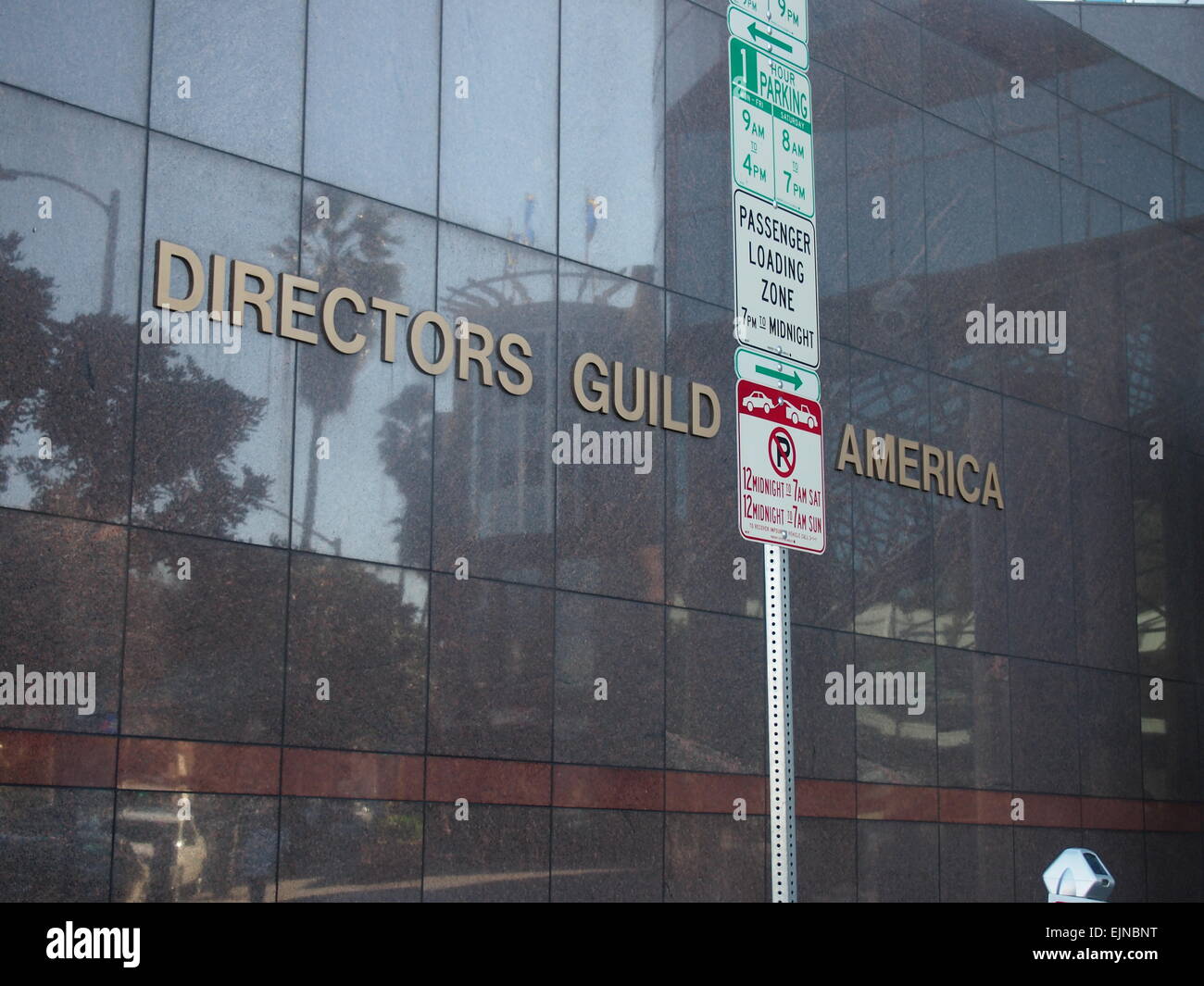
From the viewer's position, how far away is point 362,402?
459 inches

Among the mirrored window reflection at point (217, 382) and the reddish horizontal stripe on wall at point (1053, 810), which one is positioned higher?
the mirrored window reflection at point (217, 382)

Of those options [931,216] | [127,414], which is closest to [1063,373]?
[931,216]

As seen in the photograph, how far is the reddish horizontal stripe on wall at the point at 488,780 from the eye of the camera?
11.6m

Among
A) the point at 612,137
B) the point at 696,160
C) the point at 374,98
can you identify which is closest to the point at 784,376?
the point at 374,98

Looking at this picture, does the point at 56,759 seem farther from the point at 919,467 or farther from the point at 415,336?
the point at 919,467

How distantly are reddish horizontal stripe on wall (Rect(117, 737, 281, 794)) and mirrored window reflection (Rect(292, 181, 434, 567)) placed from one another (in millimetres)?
1456

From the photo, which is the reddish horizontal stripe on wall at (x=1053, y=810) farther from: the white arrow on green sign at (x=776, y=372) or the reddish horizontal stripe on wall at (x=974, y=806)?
the white arrow on green sign at (x=776, y=372)

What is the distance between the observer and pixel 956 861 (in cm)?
1580

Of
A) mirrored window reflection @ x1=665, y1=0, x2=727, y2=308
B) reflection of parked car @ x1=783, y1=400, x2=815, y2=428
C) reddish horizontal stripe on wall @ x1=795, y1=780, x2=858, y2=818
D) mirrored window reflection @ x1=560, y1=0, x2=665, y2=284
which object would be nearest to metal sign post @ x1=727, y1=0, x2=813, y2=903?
reflection of parked car @ x1=783, y1=400, x2=815, y2=428

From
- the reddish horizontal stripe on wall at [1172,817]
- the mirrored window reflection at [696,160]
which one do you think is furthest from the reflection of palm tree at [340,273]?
the reddish horizontal stripe on wall at [1172,817]

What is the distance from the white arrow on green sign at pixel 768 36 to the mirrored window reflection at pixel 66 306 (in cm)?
570

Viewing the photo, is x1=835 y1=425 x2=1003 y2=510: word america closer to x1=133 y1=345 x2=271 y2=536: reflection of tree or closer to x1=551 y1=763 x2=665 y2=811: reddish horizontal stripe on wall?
x1=551 y1=763 x2=665 y2=811: reddish horizontal stripe on wall

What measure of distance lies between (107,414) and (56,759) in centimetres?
214

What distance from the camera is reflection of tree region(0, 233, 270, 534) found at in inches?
388
